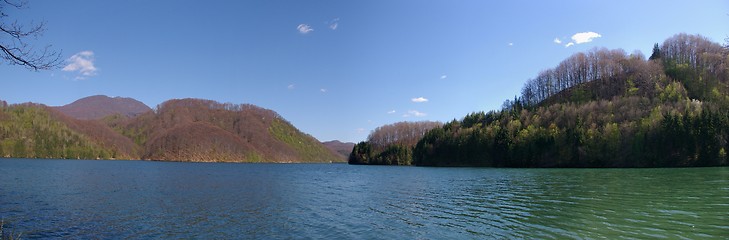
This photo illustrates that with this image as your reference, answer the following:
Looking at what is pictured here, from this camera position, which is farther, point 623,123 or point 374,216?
point 623,123

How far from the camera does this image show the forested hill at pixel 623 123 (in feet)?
367

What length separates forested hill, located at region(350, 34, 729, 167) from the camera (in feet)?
367

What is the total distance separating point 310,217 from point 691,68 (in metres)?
207

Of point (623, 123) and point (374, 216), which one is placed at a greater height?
point (623, 123)

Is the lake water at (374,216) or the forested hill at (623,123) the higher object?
the forested hill at (623,123)

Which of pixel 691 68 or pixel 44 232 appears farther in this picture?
pixel 691 68

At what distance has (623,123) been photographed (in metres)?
130

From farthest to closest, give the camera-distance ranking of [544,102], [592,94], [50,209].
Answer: [544,102], [592,94], [50,209]

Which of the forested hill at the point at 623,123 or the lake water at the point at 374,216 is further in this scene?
the forested hill at the point at 623,123

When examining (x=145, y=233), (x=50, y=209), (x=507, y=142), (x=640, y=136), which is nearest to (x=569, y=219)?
(x=145, y=233)

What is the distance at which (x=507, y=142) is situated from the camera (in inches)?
6033

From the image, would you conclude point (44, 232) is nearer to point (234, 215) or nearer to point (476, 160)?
point (234, 215)

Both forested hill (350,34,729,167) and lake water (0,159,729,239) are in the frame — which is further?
forested hill (350,34,729,167)

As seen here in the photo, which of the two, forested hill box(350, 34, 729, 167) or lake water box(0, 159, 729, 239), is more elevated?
forested hill box(350, 34, 729, 167)
